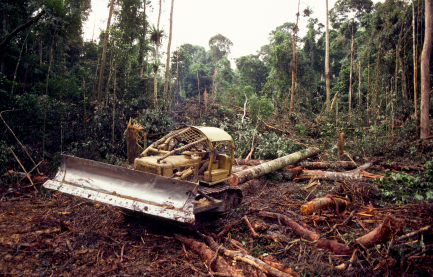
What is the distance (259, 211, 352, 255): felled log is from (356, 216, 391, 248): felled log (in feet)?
0.95

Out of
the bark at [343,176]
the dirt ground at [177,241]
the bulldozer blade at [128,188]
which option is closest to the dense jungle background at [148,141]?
the dirt ground at [177,241]

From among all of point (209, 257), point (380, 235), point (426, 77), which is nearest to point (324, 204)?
point (380, 235)

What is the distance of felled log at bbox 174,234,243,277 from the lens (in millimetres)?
3402

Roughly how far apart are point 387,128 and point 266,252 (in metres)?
12.1

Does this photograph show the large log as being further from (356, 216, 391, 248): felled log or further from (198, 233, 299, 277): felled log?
(356, 216, 391, 248): felled log

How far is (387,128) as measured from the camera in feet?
42.0

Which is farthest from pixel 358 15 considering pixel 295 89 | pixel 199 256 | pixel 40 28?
pixel 199 256

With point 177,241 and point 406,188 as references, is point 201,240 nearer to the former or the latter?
point 177,241

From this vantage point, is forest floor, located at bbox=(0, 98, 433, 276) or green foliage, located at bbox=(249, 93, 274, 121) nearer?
forest floor, located at bbox=(0, 98, 433, 276)

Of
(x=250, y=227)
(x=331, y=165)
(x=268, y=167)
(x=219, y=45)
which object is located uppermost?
(x=219, y=45)

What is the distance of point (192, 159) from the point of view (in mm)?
5844

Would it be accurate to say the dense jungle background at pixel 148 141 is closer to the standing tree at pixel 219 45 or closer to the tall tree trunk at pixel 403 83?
the tall tree trunk at pixel 403 83

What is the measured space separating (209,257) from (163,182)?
4.67 feet

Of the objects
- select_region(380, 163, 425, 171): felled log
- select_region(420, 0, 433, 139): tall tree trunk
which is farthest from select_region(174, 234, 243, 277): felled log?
select_region(420, 0, 433, 139): tall tree trunk
